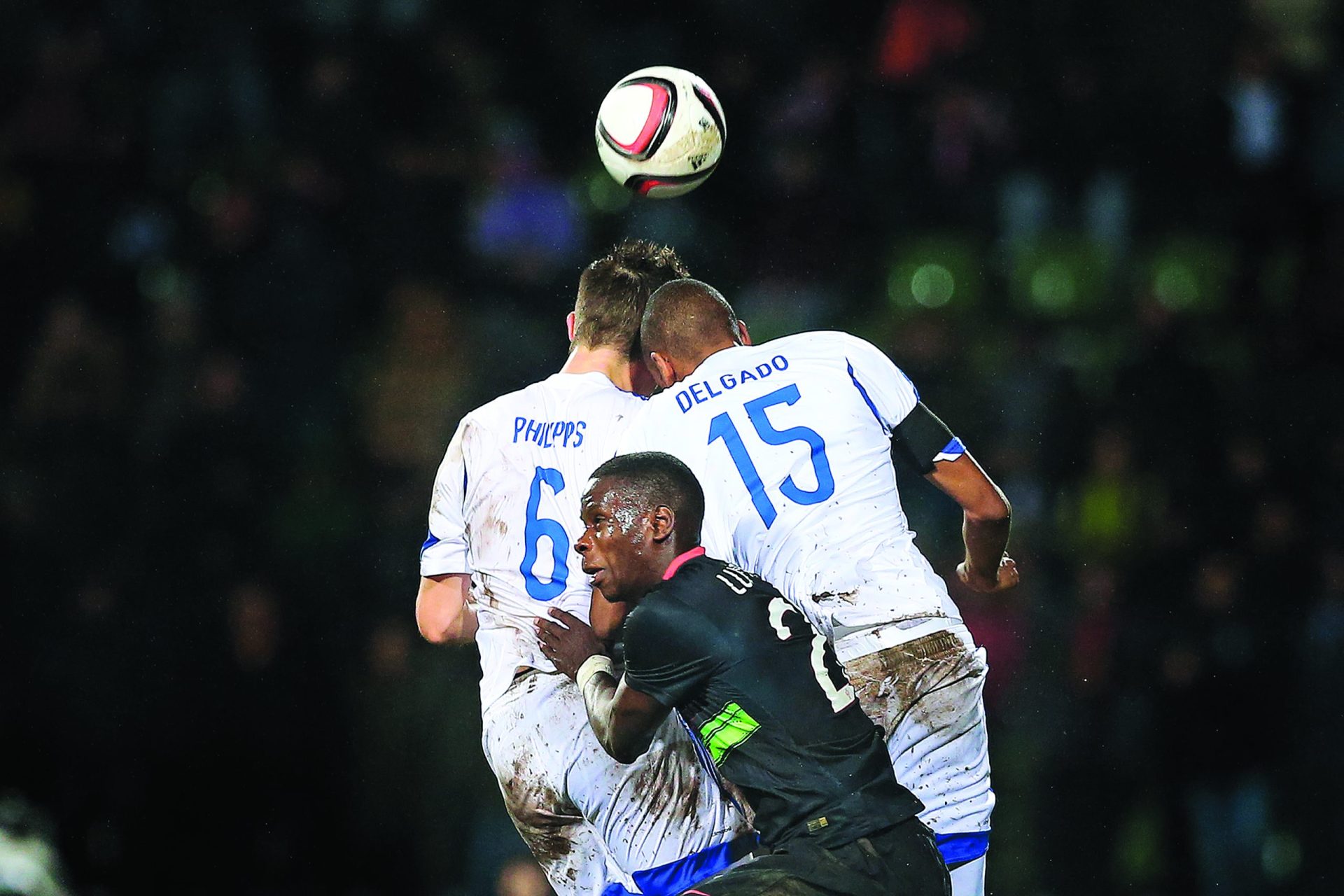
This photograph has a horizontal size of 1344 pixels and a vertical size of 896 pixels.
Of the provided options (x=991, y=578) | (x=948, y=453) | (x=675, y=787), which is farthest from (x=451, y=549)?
(x=991, y=578)

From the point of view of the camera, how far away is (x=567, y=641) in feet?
15.6

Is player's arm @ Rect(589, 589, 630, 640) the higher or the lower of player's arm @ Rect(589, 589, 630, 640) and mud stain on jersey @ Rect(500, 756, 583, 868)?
the higher

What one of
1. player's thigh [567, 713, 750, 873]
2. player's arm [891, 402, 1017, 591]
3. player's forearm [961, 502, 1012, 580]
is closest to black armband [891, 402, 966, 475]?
player's arm [891, 402, 1017, 591]

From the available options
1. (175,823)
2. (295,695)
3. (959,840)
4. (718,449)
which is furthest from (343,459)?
(959,840)

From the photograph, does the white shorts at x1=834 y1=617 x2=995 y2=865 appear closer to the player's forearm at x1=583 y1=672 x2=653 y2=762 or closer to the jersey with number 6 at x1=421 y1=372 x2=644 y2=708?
the player's forearm at x1=583 y1=672 x2=653 y2=762

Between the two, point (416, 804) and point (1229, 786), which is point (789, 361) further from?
point (1229, 786)

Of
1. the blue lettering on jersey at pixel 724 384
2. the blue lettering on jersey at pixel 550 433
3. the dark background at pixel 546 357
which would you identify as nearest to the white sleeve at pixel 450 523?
the blue lettering on jersey at pixel 550 433

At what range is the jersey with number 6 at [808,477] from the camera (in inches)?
178

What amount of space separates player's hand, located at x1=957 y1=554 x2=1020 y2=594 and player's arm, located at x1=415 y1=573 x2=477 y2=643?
1.66 metres

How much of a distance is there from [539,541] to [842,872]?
171cm

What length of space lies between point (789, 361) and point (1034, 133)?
5276 mm

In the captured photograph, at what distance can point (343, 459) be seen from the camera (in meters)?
8.05

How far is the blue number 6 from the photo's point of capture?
4891mm

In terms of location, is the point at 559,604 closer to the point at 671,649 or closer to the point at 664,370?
the point at 664,370
